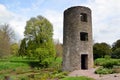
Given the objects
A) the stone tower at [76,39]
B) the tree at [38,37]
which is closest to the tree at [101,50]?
the tree at [38,37]

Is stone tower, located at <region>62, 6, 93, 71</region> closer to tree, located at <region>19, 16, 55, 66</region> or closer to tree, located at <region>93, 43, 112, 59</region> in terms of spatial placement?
tree, located at <region>19, 16, 55, 66</region>

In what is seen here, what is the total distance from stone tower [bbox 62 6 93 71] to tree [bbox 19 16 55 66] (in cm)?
1136

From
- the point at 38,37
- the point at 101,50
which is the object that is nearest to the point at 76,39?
the point at 38,37

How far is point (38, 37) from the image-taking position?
3247 centimetres

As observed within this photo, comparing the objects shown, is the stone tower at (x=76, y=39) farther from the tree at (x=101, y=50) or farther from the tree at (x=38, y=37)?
the tree at (x=101, y=50)

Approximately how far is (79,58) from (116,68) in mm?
4765

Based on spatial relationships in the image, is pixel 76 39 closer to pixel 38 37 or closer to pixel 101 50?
pixel 38 37

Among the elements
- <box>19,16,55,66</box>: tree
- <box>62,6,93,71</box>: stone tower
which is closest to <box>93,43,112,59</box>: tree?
<box>19,16,55,66</box>: tree

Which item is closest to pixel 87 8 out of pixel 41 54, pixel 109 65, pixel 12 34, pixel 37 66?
pixel 109 65

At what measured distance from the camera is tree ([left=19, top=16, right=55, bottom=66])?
31.8 metres

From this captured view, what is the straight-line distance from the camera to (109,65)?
17.5 m

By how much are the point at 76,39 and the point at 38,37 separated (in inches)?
533

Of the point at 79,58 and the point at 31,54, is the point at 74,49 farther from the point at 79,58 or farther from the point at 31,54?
the point at 31,54

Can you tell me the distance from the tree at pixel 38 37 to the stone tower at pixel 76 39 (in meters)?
11.4
